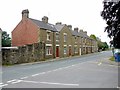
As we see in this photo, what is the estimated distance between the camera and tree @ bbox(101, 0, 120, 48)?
27000 millimetres

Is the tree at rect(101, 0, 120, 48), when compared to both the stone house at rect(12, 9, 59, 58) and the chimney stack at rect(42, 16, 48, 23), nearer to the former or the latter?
the stone house at rect(12, 9, 59, 58)

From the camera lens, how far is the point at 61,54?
53.4 metres

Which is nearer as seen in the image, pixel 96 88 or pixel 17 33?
pixel 96 88

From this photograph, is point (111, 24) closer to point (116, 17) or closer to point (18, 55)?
point (116, 17)

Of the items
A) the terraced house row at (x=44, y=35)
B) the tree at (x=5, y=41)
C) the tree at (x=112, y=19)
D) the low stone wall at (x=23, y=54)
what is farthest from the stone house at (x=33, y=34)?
the tree at (x=112, y=19)

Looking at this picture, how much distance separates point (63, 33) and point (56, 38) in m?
4.79

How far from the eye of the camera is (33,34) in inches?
1747

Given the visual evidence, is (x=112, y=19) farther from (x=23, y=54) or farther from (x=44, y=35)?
(x=44, y=35)

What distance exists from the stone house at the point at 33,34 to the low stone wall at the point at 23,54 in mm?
2538

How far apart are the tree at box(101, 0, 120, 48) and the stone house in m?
17.6

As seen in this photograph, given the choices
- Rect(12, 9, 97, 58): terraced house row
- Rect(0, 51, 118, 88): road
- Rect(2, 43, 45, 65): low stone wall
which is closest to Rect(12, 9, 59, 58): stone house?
Rect(12, 9, 97, 58): terraced house row

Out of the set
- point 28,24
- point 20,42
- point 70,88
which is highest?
point 28,24

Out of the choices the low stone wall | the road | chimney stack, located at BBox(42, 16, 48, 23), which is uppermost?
chimney stack, located at BBox(42, 16, 48, 23)

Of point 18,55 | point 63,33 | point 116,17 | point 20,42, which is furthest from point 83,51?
point 116,17
